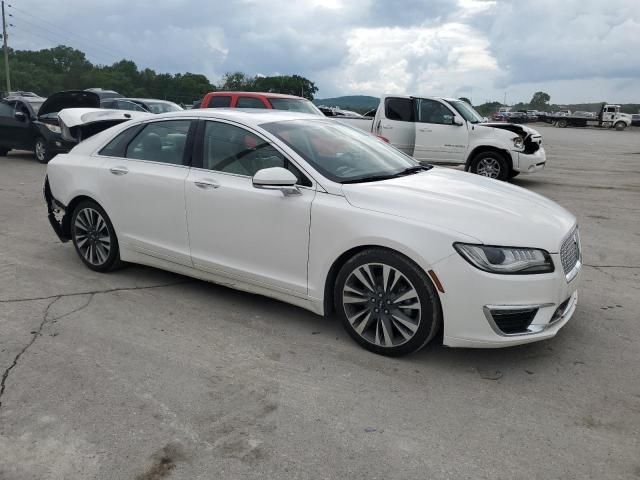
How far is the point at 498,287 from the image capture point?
131 inches

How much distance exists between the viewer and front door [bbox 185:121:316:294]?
3.96 meters

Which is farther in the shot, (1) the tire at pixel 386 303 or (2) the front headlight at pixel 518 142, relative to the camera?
(2) the front headlight at pixel 518 142

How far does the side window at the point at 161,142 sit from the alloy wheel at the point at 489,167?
807 cm

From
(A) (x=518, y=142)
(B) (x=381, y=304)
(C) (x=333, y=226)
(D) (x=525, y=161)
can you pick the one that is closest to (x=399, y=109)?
(A) (x=518, y=142)

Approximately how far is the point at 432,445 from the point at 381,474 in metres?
0.35

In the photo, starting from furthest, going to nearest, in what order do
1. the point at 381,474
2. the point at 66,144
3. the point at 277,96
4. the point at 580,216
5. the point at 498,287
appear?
1. the point at 66,144
2. the point at 277,96
3. the point at 580,216
4. the point at 498,287
5. the point at 381,474

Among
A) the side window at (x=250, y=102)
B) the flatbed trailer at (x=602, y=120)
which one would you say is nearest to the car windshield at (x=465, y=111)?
the side window at (x=250, y=102)

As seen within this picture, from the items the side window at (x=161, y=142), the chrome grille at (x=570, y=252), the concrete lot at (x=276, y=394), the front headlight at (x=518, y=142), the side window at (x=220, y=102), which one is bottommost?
the concrete lot at (x=276, y=394)

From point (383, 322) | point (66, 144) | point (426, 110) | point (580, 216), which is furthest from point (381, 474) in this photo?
point (66, 144)

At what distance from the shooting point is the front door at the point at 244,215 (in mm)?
3955

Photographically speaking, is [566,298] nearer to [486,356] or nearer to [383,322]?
[486,356]

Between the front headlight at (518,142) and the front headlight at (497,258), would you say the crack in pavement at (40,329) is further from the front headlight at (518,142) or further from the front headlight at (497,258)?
the front headlight at (518,142)

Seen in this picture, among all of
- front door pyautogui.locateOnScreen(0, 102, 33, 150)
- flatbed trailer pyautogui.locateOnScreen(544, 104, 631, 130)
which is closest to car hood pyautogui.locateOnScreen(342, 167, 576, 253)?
front door pyautogui.locateOnScreen(0, 102, 33, 150)

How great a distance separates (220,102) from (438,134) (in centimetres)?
456
